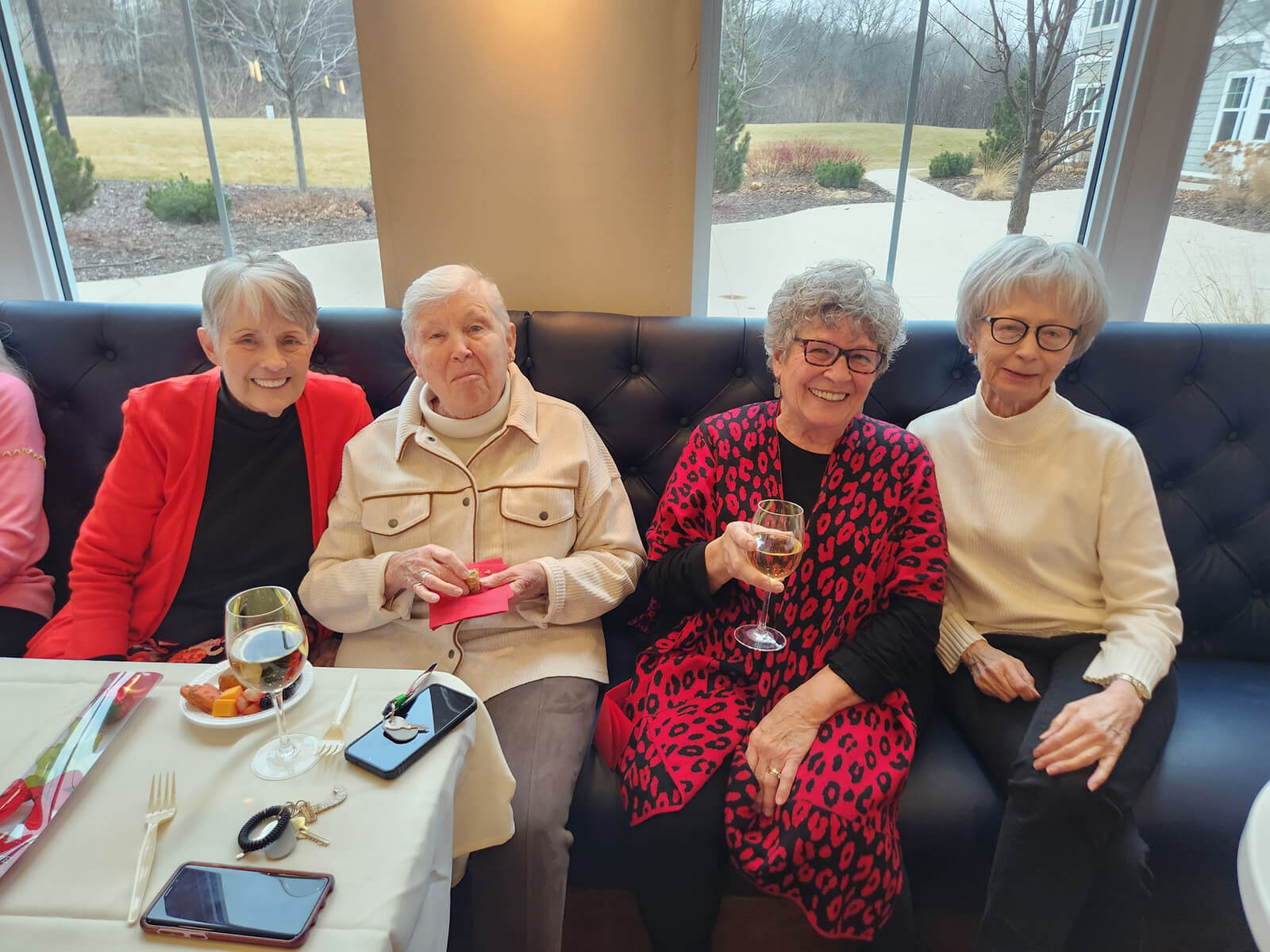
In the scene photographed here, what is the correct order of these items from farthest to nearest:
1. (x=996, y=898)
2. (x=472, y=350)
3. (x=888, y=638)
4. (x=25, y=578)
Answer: (x=25, y=578)
(x=472, y=350)
(x=888, y=638)
(x=996, y=898)

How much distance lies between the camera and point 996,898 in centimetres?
129

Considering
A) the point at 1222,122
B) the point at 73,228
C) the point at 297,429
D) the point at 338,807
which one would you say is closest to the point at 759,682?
the point at 338,807

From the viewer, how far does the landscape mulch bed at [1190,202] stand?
7.13 feet

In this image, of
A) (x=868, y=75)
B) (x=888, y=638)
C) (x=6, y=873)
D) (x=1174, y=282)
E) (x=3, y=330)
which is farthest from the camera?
(x=1174, y=282)

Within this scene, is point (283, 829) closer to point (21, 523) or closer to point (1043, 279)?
point (21, 523)

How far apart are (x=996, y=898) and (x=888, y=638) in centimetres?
46

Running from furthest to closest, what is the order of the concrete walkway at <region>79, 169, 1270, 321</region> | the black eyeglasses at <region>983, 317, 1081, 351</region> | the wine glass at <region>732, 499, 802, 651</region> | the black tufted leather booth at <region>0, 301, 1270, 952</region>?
1. the concrete walkway at <region>79, 169, 1270, 321</region>
2. the black tufted leather booth at <region>0, 301, 1270, 952</region>
3. the black eyeglasses at <region>983, 317, 1081, 351</region>
4. the wine glass at <region>732, 499, 802, 651</region>

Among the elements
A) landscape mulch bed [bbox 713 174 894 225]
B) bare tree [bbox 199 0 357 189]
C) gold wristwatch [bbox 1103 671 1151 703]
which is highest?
bare tree [bbox 199 0 357 189]

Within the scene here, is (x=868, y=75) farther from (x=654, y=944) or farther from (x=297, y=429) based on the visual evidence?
(x=654, y=944)

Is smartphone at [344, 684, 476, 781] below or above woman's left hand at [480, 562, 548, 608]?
above

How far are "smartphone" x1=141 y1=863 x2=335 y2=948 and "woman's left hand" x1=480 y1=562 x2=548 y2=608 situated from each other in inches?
26.9

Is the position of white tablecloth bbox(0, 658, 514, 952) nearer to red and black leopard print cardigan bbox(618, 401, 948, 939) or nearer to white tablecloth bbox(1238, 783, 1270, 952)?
red and black leopard print cardigan bbox(618, 401, 948, 939)

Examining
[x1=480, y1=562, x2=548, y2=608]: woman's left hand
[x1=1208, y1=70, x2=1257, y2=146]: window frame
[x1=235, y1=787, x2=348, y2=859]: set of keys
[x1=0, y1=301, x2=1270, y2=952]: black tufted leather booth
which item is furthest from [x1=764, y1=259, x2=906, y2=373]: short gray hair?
[x1=1208, y1=70, x2=1257, y2=146]: window frame

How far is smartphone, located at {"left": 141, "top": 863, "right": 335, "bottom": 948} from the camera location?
700 millimetres
